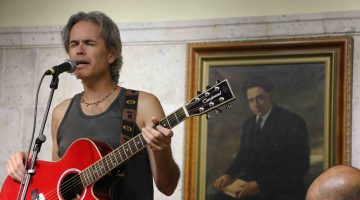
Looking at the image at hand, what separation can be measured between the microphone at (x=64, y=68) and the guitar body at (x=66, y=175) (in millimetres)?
307

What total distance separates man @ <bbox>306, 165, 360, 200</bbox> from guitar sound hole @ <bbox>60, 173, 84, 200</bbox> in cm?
114

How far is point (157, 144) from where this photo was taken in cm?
234

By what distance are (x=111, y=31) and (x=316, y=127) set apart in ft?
4.72

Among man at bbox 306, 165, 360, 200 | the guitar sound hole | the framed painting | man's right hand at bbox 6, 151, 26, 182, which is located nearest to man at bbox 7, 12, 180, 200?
man's right hand at bbox 6, 151, 26, 182

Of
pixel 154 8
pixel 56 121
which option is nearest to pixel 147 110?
pixel 56 121

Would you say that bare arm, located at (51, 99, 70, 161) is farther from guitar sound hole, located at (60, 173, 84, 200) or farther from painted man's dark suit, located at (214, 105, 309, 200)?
painted man's dark suit, located at (214, 105, 309, 200)

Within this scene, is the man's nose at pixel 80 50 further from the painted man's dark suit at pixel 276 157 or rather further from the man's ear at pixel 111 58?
the painted man's dark suit at pixel 276 157

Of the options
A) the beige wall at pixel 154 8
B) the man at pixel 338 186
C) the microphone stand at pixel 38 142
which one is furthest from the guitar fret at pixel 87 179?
the beige wall at pixel 154 8

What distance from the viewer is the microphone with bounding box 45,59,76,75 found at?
244 cm

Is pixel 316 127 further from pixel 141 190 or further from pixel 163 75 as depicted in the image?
pixel 141 190

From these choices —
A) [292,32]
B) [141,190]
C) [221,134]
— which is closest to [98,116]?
[141,190]

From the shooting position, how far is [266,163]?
362 centimetres

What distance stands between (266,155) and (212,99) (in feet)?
4.44

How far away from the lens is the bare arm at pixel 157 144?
2334mm
